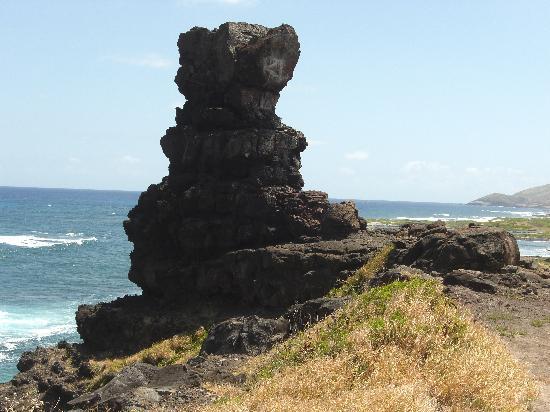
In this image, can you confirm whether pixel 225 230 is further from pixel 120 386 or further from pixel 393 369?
pixel 393 369

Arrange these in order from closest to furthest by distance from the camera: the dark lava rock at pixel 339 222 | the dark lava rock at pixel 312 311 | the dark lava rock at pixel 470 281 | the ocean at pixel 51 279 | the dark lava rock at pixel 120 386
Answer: the dark lava rock at pixel 120 386 → the dark lava rock at pixel 312 311 → the dark lava rock at pixel 470 281 → the dark lava rock at pixel 339 222 → the ocean at pixel 51 279

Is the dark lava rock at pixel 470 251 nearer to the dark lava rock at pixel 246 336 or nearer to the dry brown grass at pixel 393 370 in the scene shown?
the dark lava rock at pixel 246 336

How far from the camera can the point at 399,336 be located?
41.8ft

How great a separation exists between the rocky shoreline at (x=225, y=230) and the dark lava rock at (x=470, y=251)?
4.89ft

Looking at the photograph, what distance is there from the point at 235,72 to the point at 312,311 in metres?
26.7

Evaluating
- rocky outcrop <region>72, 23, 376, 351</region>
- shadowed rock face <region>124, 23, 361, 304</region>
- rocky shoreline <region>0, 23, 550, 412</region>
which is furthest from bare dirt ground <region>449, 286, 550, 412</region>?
shadowed rock face <region>124, 23, 361, 304</region>

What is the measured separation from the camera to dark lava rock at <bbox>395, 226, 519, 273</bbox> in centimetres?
2575

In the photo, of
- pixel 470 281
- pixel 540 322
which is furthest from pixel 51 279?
pixel 540 322

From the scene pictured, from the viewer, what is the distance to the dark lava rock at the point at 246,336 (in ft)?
62.8

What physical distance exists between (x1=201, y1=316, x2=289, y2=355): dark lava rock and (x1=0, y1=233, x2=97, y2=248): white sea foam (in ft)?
323

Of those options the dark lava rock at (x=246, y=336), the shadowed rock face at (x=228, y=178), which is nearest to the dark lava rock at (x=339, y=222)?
the shadowed rock face at (x=228, y=178)

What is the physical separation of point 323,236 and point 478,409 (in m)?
29.5

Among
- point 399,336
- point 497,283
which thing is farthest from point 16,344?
point 399,336

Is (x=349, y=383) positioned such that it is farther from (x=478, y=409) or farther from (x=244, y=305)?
(x=244, y=305)
